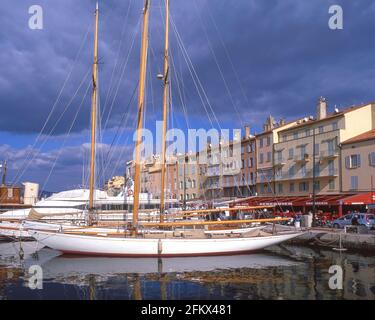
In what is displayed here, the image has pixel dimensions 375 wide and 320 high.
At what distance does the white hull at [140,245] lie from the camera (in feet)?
97.7

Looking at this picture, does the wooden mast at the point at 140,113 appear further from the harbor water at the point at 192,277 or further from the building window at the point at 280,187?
the building window at the point at 280,187

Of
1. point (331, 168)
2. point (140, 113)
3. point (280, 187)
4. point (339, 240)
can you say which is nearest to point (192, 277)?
point (140, 113)

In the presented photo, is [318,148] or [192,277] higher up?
[318,148]

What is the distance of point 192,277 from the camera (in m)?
24.1

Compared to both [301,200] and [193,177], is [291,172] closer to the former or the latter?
[301,200]

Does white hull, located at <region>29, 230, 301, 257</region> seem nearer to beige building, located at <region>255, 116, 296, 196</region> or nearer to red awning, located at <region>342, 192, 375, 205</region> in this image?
red awning, located at <region>342, 192, 375, 205</region>

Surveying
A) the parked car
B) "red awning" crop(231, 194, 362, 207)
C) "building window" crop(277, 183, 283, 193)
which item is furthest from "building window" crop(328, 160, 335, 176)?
the parked car

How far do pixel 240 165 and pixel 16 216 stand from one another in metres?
49.1

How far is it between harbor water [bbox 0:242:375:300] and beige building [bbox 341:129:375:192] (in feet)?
86.4

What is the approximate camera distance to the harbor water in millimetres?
20250

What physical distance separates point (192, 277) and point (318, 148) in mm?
46694

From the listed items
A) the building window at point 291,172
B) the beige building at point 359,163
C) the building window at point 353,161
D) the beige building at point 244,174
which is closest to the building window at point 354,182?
the beige building at point 359,163

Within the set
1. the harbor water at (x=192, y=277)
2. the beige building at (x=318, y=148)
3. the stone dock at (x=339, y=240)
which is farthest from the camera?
the beige building at (x=318, y=148)

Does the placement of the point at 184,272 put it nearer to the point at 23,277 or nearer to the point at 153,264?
the point at 153,264
